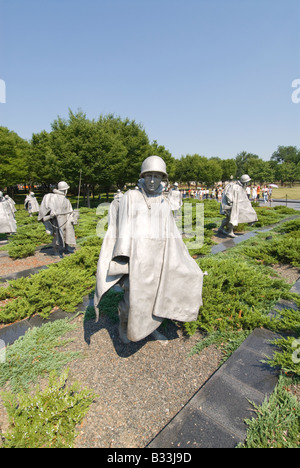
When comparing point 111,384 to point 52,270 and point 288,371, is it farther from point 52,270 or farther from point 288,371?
point 52,270

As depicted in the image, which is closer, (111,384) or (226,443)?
(226,443)

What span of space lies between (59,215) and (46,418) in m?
7.07

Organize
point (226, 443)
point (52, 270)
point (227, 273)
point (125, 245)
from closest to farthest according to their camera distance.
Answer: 1. point (226, 443)
2. point (125, 245)
3. point (227, 273)
4. point (52, 270)

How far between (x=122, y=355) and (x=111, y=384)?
532mm

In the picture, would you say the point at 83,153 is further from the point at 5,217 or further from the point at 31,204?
the point at 5,217

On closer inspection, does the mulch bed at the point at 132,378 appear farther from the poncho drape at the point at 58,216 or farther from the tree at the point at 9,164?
the tree at the point at 9,164

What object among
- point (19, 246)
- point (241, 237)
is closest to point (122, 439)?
point (19, 246)

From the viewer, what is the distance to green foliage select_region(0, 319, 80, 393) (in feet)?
10.6

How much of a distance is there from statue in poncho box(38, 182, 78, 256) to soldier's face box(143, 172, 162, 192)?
6.30m

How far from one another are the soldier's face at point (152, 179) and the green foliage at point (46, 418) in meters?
2.55

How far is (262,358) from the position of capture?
3.41 m

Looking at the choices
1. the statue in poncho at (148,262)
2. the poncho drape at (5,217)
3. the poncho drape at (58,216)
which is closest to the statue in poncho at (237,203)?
the poncho drape at (58,216)
